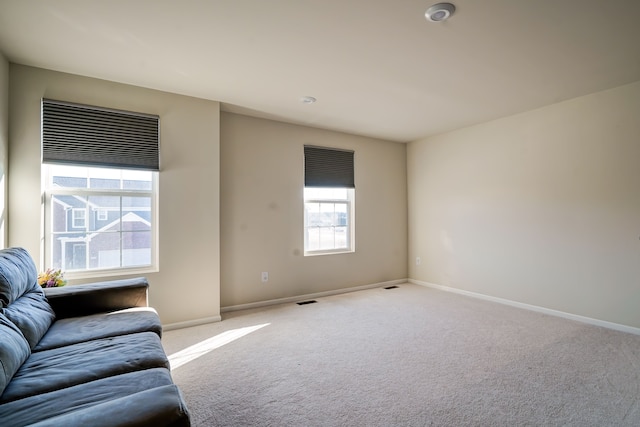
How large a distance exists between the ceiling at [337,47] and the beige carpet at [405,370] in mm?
2440

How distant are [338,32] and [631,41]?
7.19 feet

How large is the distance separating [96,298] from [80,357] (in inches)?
33.8


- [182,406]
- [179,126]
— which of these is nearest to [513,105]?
[179,126]

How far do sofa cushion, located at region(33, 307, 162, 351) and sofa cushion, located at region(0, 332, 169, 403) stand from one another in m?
0.07

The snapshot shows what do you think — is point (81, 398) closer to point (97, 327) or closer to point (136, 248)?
point (97, 327)

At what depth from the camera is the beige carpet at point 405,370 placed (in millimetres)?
1832

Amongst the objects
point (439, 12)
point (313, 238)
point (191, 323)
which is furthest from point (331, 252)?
point (439, 12)

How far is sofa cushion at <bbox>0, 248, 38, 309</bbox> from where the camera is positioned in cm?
167

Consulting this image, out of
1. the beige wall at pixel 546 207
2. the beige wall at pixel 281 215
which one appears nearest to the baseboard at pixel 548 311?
the beige wall at pixel 546 207

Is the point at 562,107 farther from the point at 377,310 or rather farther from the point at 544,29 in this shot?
the point at 377,310

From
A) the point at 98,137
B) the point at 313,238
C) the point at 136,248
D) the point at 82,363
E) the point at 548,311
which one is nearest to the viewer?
the point at 82,363

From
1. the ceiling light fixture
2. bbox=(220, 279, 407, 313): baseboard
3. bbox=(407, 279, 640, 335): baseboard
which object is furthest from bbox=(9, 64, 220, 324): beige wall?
bbox=(407, 279, 640, 335): baseboard

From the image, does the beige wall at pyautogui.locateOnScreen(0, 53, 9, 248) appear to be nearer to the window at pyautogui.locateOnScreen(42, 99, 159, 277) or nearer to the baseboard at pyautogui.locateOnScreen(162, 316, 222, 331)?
the window at pyautogui.locateOnScreen(42, 99, 159, 277)

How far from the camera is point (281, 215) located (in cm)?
421
